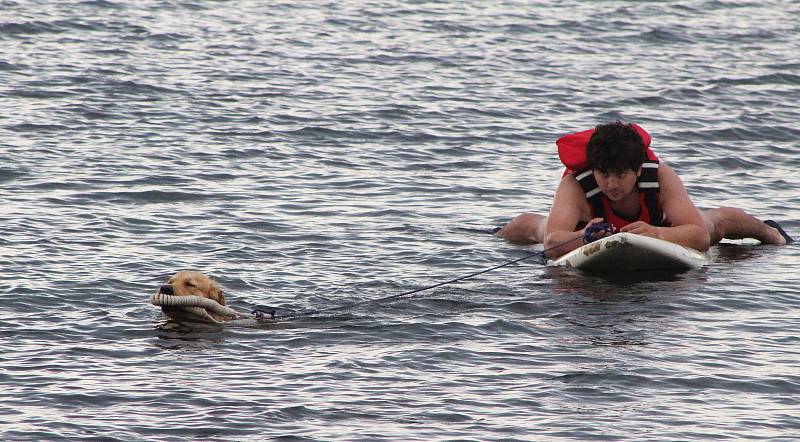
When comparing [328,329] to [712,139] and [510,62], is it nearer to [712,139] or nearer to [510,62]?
[712,139]

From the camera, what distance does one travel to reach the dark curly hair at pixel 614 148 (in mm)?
9633

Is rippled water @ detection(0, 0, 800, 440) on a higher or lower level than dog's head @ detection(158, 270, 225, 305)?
lower

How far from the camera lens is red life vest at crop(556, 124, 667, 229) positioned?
10.2 meters

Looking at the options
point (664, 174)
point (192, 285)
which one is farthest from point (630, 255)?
point (192, 285)

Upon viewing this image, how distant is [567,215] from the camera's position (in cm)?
1042

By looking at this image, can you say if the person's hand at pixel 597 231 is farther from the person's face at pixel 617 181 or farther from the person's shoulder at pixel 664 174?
the person's shoulder at pixel 664 174

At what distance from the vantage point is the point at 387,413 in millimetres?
7199

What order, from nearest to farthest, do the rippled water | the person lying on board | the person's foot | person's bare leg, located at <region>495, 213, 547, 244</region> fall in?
the rippled water
the person lying on board
person's bare leg, located at <region>495, 213, 547, 244</region>
the person's foot

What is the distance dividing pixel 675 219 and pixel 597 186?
676 mm

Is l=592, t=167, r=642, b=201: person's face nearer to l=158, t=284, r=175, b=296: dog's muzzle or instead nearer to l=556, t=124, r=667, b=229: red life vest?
l=556, t=124, r=667, b=229: red life vest

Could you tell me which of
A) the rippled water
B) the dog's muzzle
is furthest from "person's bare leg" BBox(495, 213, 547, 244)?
the dog's muzzle

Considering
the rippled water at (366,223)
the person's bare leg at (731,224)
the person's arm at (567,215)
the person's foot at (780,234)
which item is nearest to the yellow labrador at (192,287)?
the rippled water at (366,223)

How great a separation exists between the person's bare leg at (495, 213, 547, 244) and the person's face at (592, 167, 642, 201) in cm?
162

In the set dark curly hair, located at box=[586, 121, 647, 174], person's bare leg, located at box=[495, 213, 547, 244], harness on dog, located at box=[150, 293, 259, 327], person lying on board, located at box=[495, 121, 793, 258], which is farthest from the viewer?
person's bare leg, located at box=[495, 213, 547, 244]
